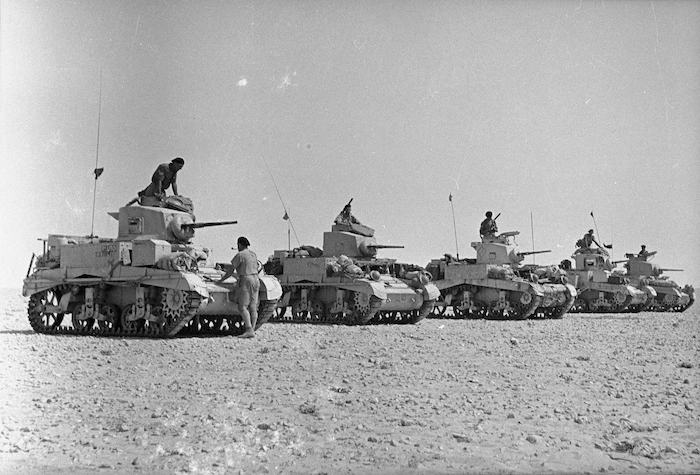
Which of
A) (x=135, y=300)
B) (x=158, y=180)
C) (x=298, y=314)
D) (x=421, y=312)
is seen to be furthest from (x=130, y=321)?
(x=421, y=312)

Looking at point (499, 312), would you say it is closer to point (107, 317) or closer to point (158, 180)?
point (158, 180)

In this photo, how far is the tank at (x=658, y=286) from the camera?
42.0 metres

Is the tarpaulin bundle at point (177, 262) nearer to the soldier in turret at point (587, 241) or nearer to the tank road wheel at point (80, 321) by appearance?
the tank road wheel at point (80, 321)

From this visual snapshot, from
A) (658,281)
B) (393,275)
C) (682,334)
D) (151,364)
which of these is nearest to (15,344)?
(151,364)

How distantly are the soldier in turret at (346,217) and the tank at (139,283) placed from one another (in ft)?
25.7

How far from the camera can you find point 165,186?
58.1 feet

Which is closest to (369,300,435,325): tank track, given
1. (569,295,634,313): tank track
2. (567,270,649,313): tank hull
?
(567,270,649,313): tank hull

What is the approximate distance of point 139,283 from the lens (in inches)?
623

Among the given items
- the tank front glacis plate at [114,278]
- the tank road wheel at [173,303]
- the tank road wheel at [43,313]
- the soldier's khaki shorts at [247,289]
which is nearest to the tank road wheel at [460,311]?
the soldier's khaki shorts at [247,289]

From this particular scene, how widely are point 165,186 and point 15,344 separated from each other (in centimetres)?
567

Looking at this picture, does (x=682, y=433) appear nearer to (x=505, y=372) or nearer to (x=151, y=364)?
(x=505, y=372)

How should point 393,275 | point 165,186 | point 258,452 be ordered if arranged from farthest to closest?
point 393,275, point 165,186, point 258,452

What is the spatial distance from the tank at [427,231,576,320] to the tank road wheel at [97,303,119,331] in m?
14.0

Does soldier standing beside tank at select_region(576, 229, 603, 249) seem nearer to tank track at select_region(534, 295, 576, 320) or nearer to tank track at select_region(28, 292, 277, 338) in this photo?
tank track at select_region(534, 295, 576, 320)
